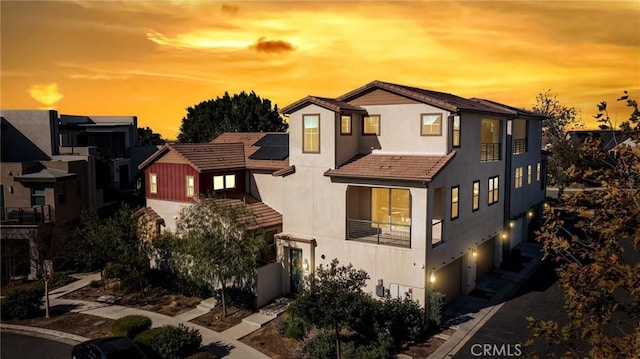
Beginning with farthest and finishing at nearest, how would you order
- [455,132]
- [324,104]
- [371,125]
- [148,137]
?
[148,137]
[371,125]
[324,104]
[455,132]

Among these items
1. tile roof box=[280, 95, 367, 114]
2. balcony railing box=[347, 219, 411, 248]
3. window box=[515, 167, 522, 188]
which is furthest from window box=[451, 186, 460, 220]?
window box=[515, 167, 522, 188]

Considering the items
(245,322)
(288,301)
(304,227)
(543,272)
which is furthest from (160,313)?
(543,272)

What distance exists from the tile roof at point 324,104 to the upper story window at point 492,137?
8.83 metres

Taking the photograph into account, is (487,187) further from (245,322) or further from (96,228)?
(96,228)

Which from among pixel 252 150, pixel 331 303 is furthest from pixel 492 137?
pixel 331 303

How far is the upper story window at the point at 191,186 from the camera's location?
91.6 feet

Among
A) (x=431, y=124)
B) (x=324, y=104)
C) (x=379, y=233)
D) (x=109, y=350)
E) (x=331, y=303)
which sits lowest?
(x=109, y=350)

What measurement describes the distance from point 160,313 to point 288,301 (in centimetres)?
646

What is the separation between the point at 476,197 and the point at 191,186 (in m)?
17.2

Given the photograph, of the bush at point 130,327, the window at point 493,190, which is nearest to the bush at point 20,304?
the bush at point 130,327

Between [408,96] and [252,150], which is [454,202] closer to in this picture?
[408,96]

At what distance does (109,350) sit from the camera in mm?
16328

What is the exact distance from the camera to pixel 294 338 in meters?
19.8

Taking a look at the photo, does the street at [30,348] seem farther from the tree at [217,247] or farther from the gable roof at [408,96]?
the gable roof at [408,96]
